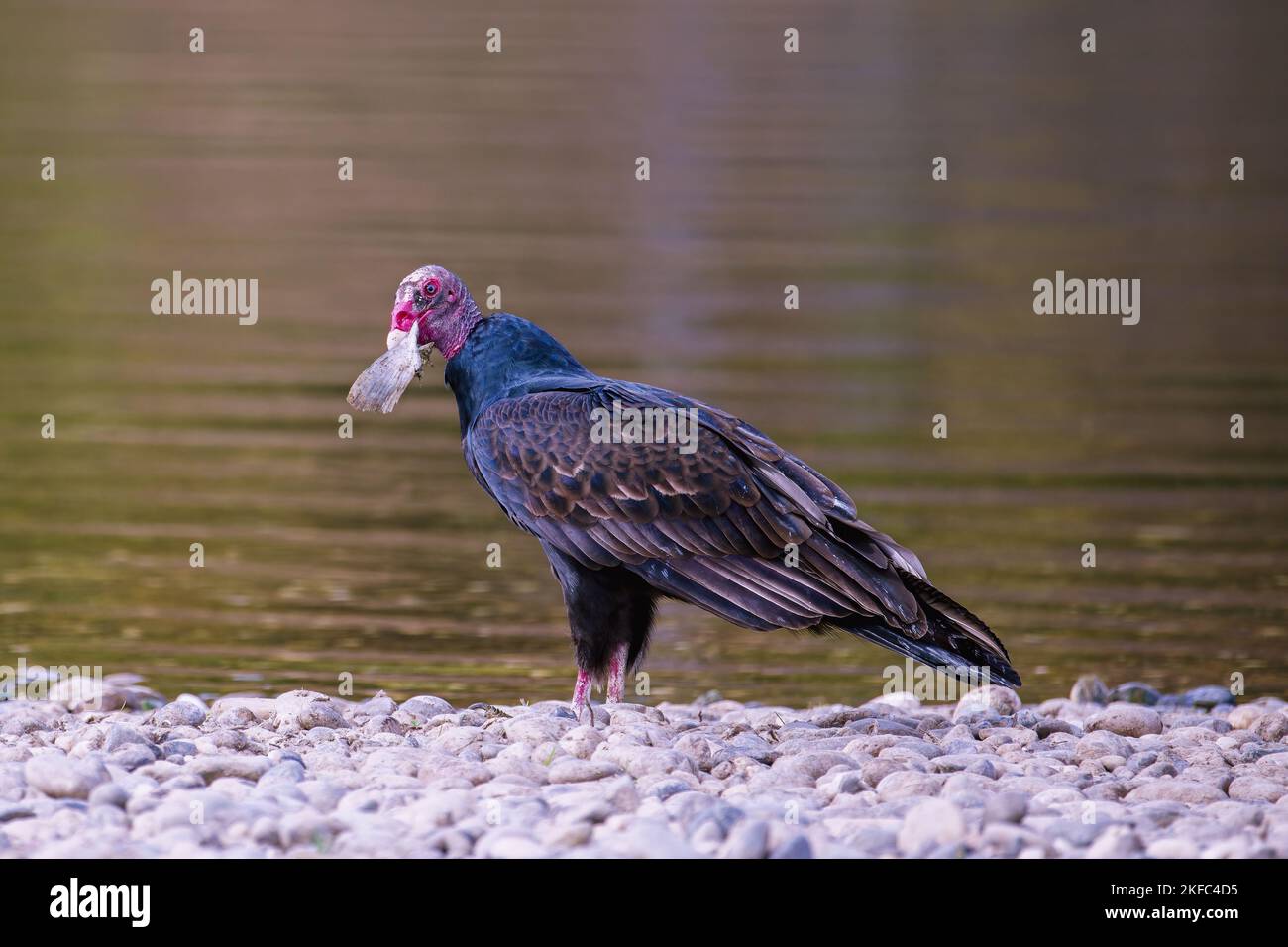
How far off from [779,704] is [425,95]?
99.9 ft

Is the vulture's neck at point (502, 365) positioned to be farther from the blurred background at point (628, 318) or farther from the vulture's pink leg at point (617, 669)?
the blurred background at point (628, 318)

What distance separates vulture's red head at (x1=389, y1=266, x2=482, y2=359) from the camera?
9.38m

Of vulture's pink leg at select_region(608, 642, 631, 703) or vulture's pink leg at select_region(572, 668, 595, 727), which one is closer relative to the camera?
vulture's pink leg at select_region(572, 668, 595, 727)

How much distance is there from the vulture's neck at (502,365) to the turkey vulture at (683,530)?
0.06 m

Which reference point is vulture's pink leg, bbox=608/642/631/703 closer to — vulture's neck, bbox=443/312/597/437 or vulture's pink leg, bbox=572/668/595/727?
vulture's pink leg, bbox=572/668/595/727

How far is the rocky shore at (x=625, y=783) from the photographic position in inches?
257

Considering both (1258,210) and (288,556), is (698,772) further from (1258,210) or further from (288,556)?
(1258,210)

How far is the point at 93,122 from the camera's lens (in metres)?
35.1


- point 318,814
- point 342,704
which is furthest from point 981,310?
point 318,814

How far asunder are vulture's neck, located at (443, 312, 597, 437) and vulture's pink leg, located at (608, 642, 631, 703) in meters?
1.15

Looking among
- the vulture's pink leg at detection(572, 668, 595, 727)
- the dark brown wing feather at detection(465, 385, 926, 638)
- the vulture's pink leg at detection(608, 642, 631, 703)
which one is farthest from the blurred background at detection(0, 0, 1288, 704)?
the dark brown wing feather at detection(465, 385, 926, 638)

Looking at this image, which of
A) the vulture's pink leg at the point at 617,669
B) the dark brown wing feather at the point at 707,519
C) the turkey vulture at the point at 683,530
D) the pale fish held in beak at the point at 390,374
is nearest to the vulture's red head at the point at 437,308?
the pale fish held in beak at the point at 390,374

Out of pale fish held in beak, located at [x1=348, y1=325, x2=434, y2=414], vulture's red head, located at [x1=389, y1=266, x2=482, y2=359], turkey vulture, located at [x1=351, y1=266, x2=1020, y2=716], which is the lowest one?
turkey vulture, located at [x1=351, y1=266, x2=1020, y2=716]

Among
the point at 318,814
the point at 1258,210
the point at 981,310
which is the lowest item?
the point at 318,814
